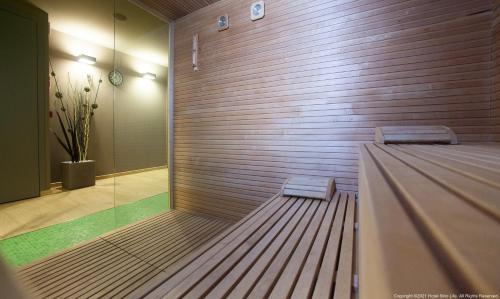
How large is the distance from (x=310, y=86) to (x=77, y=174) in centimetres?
480

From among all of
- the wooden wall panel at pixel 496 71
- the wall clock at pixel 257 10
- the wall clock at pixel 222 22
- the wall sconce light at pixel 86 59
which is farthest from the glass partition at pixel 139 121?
the wooden wall panel at pixel 496 71

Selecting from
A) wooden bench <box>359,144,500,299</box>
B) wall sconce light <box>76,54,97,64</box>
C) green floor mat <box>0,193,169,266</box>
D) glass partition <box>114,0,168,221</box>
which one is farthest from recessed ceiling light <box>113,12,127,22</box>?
wooden bench <box>359,144,500,299</box>

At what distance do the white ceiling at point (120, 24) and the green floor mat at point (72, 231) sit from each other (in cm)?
249

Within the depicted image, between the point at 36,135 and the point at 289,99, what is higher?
the point at 289,99

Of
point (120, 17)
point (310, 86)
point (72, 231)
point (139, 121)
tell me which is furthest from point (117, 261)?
point (120, 17)

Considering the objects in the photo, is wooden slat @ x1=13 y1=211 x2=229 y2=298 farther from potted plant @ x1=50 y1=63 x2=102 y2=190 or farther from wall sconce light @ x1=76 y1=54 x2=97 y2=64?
wall sconce light @ x1=76 y1=54 x2=97 y2=64

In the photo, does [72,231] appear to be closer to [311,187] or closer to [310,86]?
[311,187]

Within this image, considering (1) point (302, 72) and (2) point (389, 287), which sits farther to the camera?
(1) point (302, 72)

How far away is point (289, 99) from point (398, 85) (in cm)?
109

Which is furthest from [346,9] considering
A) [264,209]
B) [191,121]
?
[191,121]

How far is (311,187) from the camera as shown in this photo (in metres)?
2.21

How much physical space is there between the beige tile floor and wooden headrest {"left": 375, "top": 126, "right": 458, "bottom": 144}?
3.25 m

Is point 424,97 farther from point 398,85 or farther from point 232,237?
point 232,237

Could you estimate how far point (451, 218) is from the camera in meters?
0.34
